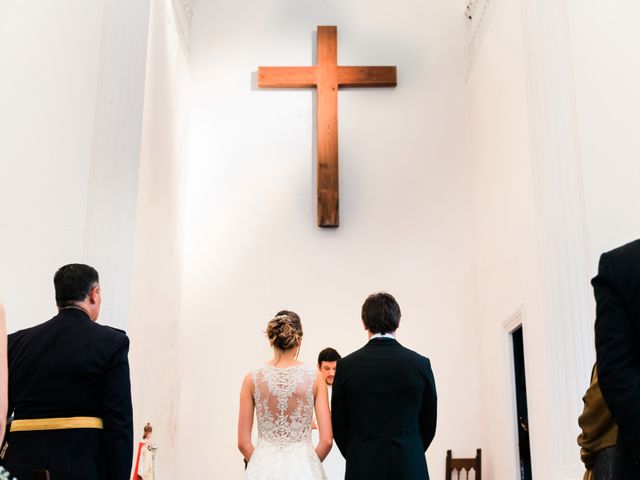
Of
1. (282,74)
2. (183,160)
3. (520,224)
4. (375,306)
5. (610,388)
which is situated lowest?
(610,388)

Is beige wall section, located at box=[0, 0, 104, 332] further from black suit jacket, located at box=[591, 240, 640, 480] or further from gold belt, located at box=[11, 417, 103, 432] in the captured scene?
black suit jacket, located at box=[591, 240, 640, 480]

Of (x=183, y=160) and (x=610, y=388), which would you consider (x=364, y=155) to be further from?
(x=610, y=388)

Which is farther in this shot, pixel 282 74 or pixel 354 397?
pixel 282 74

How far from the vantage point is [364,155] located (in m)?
9.83

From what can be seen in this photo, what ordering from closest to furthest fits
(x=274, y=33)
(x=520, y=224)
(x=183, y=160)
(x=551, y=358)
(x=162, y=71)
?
A: (x=551, y=358)
(x=520, y=224)
(x=162, y=71)
(x=183, y=160)
(x=274, y=33)

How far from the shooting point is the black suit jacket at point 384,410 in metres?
4.21

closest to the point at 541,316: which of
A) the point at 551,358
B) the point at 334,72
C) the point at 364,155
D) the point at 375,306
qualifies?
the point at 551,358

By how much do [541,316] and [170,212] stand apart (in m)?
3.83

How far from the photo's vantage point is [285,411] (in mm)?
4879

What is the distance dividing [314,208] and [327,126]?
901 mm

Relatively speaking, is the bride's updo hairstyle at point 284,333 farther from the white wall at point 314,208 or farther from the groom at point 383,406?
the white wall at point 314,208

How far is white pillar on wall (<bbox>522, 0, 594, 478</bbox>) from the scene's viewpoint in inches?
228

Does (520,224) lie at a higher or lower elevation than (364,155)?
lower

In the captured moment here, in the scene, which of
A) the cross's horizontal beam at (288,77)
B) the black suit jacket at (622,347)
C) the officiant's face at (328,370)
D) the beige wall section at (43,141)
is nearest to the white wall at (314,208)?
the cross's horizontal beam at (288,77)
